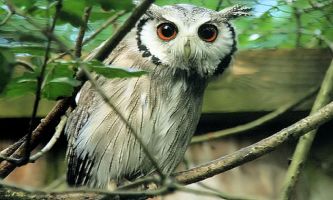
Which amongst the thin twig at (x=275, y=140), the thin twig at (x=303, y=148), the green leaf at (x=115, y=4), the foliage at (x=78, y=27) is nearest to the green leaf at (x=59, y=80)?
the foliage at (x=78, y=27)

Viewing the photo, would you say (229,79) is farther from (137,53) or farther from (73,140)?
(73,140)

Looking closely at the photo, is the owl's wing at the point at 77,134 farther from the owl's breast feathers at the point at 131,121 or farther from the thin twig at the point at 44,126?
the thin twig at the point at 44,126

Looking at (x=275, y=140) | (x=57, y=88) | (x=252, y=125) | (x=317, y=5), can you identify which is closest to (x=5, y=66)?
(x=57, y=88)

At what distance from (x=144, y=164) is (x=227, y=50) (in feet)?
1.43

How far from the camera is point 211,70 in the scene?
6.53ft

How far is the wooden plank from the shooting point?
1.89 m

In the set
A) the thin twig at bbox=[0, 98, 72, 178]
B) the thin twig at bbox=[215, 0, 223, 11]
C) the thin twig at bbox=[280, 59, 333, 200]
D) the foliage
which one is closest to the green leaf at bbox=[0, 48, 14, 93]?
the foliage

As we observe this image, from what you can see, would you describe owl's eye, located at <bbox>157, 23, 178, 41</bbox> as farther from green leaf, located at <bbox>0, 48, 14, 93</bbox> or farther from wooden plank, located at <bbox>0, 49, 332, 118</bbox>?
green leaf, located at <bbox>0, 48, 14, 93</bbox>

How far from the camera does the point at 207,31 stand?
203 cm

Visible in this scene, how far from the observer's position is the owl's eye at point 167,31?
196 cm

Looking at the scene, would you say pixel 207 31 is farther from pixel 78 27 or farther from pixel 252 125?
pixel 78 27

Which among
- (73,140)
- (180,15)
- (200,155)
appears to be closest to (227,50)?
(180,15)

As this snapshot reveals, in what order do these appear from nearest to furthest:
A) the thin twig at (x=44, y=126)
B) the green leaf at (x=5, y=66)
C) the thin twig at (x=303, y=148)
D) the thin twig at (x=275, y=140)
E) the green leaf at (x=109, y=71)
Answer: the green leaf at (x=5, y=66)
the green leaf at (x=109, y=71)
the thin twig at (x=44, y=126)
the thin twig at (x=275, y=140)
the thin twig at (x=303, y=148)

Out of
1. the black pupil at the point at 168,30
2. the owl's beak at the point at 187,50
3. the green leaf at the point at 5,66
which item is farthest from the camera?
the black pupil at the point at 168,30
